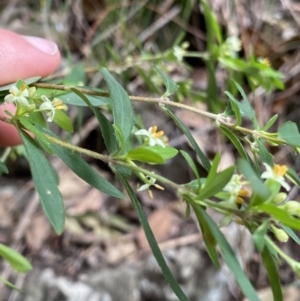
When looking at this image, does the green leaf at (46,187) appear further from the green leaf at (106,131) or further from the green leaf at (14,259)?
the green leaf at (14,259)

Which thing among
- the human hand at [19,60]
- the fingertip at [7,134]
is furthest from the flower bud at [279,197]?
the fingertip at [7,134]

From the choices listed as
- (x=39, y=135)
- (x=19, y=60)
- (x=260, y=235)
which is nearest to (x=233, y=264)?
(x=260, y=235)

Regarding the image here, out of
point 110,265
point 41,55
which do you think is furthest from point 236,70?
point 110,265

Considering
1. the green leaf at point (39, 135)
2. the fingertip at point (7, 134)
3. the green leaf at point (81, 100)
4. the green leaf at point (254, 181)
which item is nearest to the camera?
the green leaf at point (254, 181)

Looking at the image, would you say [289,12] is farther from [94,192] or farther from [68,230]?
[68,230]

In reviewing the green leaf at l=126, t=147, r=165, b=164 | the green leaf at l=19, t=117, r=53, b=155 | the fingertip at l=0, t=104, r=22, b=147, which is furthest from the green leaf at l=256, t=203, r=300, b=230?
the fingertip at l=0, t=104, r=22, b=147

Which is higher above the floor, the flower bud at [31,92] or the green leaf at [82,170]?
the flower bud at [31,92]

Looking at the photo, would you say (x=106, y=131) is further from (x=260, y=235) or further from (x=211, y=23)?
(x=211, y=23)

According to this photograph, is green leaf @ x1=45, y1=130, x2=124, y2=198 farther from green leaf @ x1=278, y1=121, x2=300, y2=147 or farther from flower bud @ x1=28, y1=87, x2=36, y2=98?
green leaf @ x1=278, y1=121, x2=300, y2=147
